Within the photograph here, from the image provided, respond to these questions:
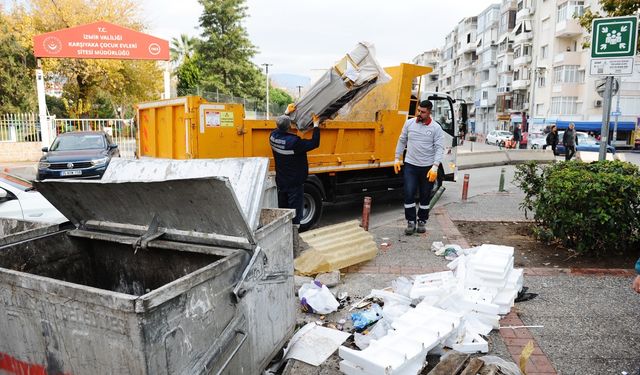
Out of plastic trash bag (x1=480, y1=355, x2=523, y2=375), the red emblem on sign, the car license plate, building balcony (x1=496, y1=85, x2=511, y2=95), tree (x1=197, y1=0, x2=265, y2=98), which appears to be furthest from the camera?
building balcony (x1=496, y1=85, x2=511, y2=95)

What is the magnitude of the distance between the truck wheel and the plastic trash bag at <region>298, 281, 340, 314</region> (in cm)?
315

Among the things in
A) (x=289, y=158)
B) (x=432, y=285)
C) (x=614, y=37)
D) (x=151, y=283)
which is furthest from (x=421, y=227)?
(x=151, y=283)

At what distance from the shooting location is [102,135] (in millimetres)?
14344

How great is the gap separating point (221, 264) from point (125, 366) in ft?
2.13

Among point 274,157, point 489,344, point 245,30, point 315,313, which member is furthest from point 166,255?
point 245,30

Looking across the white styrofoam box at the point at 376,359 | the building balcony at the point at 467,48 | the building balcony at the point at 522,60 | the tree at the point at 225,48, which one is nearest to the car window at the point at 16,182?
the white styrofoam box at the point at 376,359

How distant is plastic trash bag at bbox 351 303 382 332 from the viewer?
382 cm

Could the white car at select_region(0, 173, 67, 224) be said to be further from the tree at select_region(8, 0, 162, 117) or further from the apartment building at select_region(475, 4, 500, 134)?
the apartment building at select_region(475, 4, 500, 134)

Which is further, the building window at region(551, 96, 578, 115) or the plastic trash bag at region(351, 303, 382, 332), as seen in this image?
the building window at region(551, 96, 578, 115)

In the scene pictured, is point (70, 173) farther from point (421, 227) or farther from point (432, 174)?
point (432, 174)

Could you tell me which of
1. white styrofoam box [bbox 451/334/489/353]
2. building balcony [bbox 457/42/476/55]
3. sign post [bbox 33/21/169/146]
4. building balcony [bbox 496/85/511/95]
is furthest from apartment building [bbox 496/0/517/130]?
white styrofoam box [bbox 451/334/489/353]

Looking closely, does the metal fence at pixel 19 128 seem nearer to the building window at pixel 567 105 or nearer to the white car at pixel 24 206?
the white car at pixel 24 206

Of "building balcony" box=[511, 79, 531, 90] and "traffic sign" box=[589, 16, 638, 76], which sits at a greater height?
"building balcony" box=[511, 79, 531, 90]

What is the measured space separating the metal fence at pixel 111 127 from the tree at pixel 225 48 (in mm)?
19415
